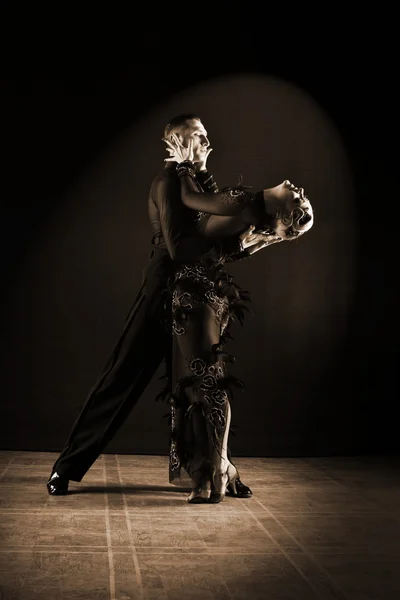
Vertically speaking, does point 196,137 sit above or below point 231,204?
above

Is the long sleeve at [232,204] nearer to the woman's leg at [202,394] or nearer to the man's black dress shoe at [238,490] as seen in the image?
the woman's leg at [202,394]

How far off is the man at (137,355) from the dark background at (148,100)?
1184 mm

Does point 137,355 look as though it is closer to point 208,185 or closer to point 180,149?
point 208,185

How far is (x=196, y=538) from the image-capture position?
3.46m

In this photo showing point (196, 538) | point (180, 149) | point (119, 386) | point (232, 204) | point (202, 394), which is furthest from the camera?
point (119, 386)

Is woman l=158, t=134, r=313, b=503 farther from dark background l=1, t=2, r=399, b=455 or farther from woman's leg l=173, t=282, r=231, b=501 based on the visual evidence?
dark background l=1, t=2, r=399, b=455

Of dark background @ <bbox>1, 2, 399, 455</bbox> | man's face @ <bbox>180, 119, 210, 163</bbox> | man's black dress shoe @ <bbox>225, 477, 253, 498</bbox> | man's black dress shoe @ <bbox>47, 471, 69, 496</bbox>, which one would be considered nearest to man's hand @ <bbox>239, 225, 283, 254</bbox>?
man's face @ <bbox>180, 119, 210, 163</bbox>

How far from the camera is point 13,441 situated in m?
5.58

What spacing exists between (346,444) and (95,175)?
215cm

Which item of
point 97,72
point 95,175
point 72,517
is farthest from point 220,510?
point 97,72

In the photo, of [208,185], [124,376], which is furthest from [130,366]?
[208,185]

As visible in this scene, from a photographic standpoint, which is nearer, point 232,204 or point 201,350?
point 232,204

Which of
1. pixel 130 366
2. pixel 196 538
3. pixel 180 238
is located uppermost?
pixel 180 238

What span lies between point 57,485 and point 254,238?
4.55 ft
